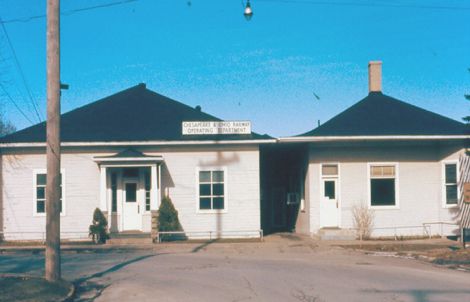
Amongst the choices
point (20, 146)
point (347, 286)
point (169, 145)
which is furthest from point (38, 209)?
point (347, 286)

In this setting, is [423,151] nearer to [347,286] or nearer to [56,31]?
[347,286]

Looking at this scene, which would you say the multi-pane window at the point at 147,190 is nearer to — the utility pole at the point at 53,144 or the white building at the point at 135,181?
the white building at the point at 135,181

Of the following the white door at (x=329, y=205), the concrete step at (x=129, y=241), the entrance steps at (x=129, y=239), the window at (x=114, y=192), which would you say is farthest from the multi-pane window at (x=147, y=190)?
the white door at (x=329, y=205)

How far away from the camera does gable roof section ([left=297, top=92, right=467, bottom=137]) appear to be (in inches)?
893

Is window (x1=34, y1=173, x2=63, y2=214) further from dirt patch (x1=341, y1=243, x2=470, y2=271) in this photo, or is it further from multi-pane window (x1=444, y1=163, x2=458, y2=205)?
multi-pane window (x1=444, y1=163, x2=458, y2=205)

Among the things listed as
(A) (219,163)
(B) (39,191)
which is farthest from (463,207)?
(B) (39,191)

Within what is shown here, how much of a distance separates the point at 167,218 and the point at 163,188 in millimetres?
1515

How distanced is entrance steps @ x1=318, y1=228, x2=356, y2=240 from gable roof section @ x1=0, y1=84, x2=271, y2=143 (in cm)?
479

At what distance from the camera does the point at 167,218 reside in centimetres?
2238

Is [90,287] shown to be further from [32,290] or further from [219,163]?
[219,163]

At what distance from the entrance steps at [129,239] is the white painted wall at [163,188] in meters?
0.96

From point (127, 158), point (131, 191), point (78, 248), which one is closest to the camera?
point (78, 248)

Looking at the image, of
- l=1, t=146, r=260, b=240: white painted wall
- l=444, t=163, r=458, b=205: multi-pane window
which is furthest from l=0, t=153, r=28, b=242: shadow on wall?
l=444, t=163, r=458, b=205: multi-pane window

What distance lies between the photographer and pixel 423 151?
23.7 meters
